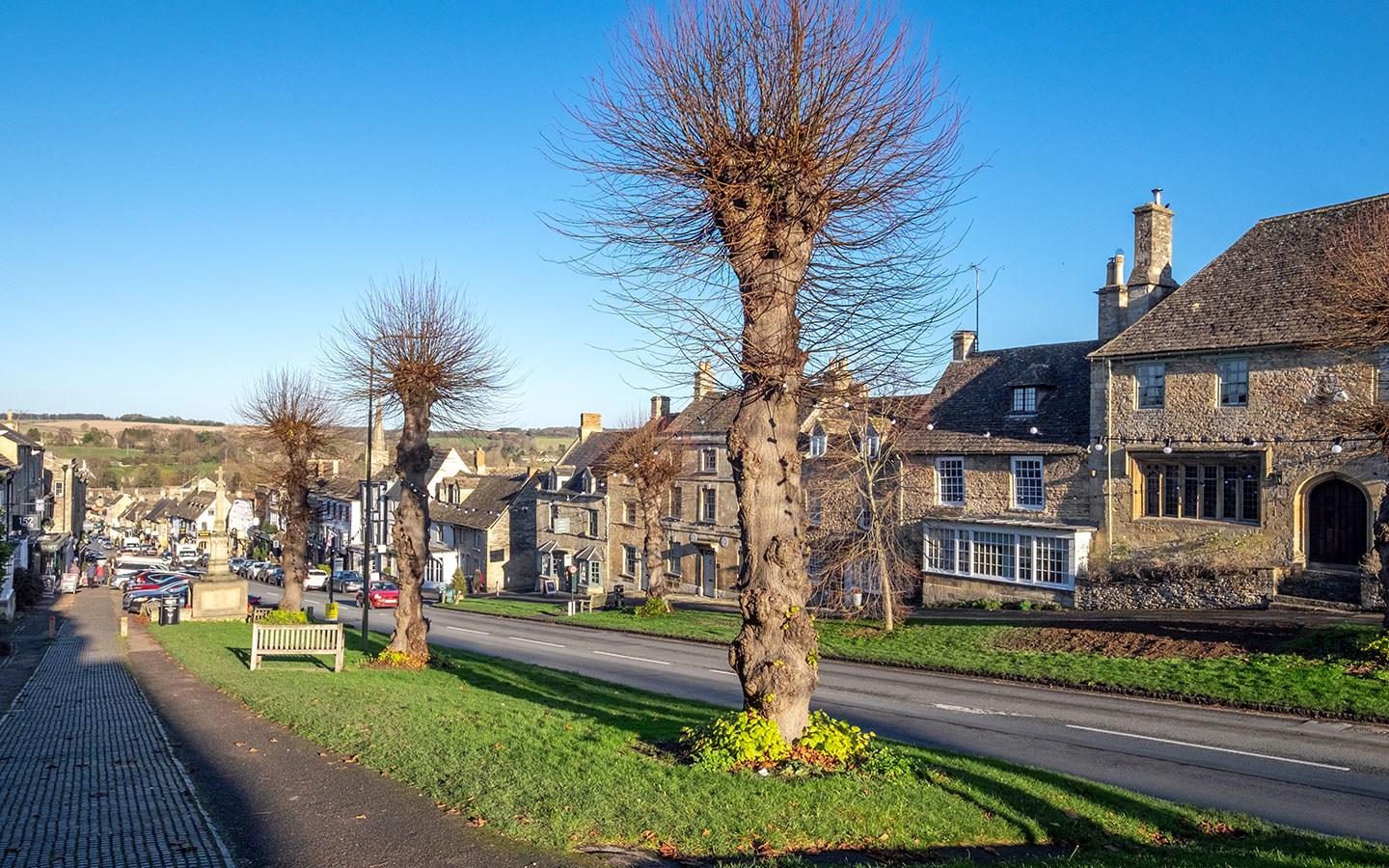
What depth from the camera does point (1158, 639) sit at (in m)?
22.1

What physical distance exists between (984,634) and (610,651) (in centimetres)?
1074

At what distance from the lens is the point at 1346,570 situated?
24500 mm

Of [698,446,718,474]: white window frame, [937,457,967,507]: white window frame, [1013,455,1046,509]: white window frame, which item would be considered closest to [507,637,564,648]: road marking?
[937,457,967,507]: white window frame

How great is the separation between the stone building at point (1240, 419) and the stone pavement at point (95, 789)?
959 inches

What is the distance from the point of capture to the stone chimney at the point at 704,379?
1097cm

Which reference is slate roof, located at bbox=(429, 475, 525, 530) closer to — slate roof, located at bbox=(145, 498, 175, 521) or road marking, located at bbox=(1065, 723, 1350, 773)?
road marking, located at bbox=(1065, 723, 1350, 773)

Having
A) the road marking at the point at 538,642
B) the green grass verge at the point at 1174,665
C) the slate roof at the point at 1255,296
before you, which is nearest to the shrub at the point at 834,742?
the green grass verge at the point at 1174,665

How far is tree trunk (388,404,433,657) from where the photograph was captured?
69.1 ft

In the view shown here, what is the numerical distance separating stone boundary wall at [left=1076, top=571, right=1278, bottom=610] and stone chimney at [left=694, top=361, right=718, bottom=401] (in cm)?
2122

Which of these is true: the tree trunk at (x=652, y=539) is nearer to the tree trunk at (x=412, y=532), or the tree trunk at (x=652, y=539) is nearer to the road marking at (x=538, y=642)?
the road marking at (x=538, y=642)

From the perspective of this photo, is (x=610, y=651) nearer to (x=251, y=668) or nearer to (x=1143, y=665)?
(x=251, y=668)

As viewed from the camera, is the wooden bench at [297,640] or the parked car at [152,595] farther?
the parked car at [152,595]

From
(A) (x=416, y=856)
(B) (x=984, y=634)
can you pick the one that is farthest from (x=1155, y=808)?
(B) (x=984, y=634)

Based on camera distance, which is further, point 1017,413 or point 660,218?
point 1017,413
